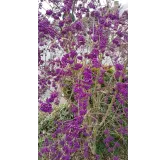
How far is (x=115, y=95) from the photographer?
1350mm

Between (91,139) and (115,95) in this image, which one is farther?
(91,139)
